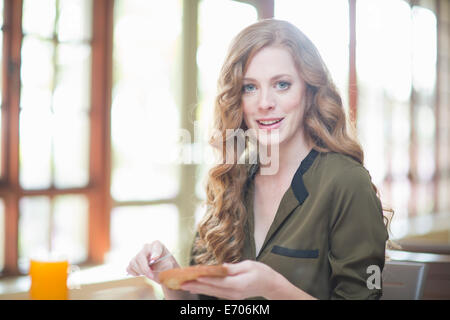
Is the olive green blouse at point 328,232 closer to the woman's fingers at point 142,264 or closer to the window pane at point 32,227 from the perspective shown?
the woman's fingers at point 142,264

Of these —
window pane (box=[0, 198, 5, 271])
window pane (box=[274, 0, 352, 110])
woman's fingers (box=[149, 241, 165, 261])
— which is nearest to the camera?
woman's fingers (box=[149, 241, 165, 261])

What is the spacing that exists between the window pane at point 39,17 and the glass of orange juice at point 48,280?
4.62 feet

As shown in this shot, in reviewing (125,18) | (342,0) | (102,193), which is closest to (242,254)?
(342,0)

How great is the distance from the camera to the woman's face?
846mm

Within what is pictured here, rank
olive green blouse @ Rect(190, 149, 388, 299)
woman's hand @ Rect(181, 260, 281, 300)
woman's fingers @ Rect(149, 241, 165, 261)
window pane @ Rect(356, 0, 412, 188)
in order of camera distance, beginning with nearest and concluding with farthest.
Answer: woman's hand @ Rect(181, 260, 281, 300) → olive green blouse @ Rect(190, 149, 388, 299) → woman's fingers @ Rect(149, 241, 165, 261) → window pane @ Rect(356, 0, 412, 188)

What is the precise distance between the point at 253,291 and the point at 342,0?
144 centimetres

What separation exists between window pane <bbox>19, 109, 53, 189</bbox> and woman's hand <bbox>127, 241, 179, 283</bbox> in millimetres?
1250

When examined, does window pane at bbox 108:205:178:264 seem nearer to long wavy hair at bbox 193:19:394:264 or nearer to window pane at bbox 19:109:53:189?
window pane at bbox 19:109:53:189

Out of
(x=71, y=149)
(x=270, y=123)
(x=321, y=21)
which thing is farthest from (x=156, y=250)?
(x=71, y=149)

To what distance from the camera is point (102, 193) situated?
88.4 inches

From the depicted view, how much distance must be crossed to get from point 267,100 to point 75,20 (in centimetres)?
156

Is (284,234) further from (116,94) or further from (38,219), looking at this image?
(116,94)

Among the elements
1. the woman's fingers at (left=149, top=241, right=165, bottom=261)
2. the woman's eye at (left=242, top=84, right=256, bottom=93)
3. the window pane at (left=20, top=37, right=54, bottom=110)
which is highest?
the window pane at (left=20, top=37, right=54, bottom=110)

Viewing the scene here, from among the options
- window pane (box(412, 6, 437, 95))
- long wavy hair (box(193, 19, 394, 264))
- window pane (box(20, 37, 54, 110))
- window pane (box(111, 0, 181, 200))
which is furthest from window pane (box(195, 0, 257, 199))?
window pane (box(412, 6, 437, 95))
